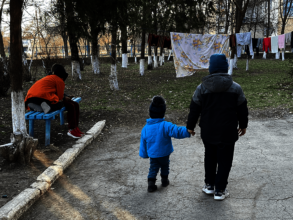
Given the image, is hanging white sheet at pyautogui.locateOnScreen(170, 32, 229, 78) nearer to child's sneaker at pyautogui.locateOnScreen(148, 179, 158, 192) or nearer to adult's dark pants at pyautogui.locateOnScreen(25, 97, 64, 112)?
adult's dark pants at pyautogui.locateOnScreen(25, 97, 64, 112)

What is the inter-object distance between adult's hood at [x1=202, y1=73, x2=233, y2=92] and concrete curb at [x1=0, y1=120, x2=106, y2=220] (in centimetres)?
230

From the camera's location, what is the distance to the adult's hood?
2967 millimetres

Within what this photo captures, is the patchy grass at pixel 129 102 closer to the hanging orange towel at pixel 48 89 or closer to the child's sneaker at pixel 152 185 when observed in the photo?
the hanging orange towel at pixel 48 89

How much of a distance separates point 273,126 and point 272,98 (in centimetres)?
334

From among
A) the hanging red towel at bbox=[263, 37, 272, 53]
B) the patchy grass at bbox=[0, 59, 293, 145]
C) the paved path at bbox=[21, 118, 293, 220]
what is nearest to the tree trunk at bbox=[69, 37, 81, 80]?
the patchy grass at bbox=[0, 59, 293, 145]

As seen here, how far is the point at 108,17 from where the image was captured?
735cm

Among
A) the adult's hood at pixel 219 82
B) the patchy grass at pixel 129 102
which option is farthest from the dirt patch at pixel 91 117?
the adult's hood at pixel 219 82

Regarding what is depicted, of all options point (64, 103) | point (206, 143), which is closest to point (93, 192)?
point (206, 143)

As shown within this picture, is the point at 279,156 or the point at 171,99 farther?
the point at 171,99

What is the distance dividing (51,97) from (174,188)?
3060mm

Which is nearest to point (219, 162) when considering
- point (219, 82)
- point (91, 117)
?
point (219, 82)

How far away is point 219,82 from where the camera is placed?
2.97 meters

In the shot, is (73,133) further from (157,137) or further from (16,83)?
(157,137)

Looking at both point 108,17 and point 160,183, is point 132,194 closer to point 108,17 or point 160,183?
point 160,183
